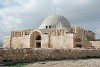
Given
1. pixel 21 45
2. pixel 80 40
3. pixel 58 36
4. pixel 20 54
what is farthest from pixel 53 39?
pixel 20 54

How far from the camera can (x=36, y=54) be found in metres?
17.4

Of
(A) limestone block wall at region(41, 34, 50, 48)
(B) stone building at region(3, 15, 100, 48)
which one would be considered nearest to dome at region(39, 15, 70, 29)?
(B) stone building at region(3, 15, 100, 48)

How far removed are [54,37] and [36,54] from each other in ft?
66.1

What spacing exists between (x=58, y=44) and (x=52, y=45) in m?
1.14

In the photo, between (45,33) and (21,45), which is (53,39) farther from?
(21,45)

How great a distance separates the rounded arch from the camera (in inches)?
1561

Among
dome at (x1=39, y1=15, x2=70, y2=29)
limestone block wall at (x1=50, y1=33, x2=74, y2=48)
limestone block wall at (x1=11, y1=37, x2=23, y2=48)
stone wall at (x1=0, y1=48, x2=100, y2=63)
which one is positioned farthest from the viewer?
dome at (x1=39, y1=15, x2=70, y2=29)

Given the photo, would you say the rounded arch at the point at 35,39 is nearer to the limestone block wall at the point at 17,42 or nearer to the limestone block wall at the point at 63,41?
the limestone block wall at the point at 17,42

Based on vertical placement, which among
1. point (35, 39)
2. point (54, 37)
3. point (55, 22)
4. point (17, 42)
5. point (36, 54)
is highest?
point (55, 22)

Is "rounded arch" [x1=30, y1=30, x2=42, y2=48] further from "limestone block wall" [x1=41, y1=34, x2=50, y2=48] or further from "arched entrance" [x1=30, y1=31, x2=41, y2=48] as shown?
"limestone block wall" [x1=41, y1=34, x2=50, y2=48]

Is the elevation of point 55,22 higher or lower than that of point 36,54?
higher

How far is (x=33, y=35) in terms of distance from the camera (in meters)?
40.3

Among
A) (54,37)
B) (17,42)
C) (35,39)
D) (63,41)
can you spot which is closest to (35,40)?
(35,39)

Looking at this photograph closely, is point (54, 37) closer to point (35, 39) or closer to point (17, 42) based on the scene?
point (35, 39)
